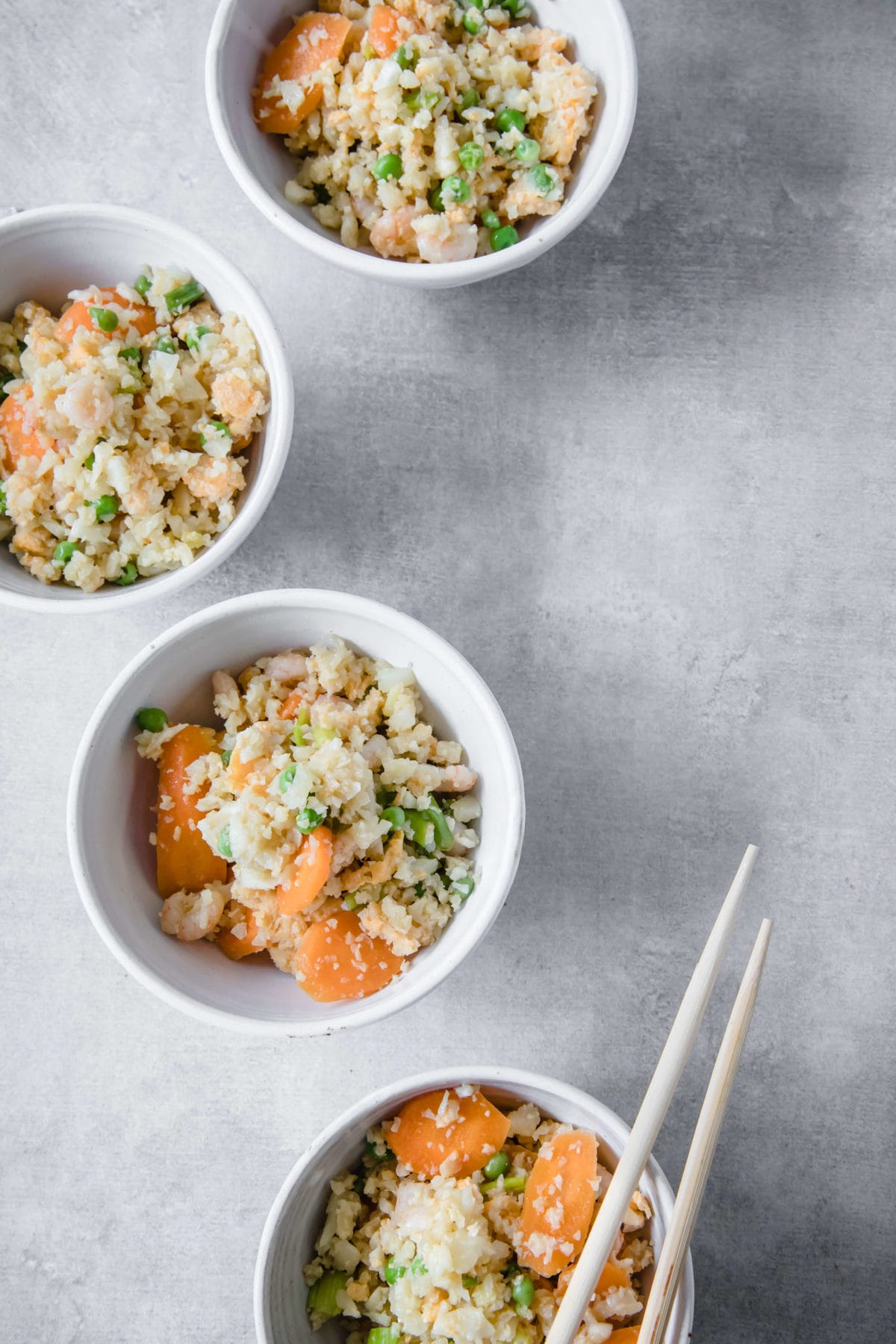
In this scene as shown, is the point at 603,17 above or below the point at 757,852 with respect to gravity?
above

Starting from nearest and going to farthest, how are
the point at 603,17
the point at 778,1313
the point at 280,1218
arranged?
the point at 280,1218
the point at 603,17
the point at 778,1313

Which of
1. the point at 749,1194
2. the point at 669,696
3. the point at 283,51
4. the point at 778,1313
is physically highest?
the point at 283,51

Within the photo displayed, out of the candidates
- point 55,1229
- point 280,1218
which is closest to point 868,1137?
point 280,1218

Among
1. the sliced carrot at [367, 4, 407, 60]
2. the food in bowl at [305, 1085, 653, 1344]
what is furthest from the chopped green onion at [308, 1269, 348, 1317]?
the sliced carrot at [367, 4, 407, 60]

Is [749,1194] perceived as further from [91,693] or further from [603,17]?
[603,17]

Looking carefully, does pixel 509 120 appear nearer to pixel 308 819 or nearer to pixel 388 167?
pixel 388 167

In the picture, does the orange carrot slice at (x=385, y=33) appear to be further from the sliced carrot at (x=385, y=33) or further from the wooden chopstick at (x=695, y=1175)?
the wooden chopstick at (x=695, y=1175)
